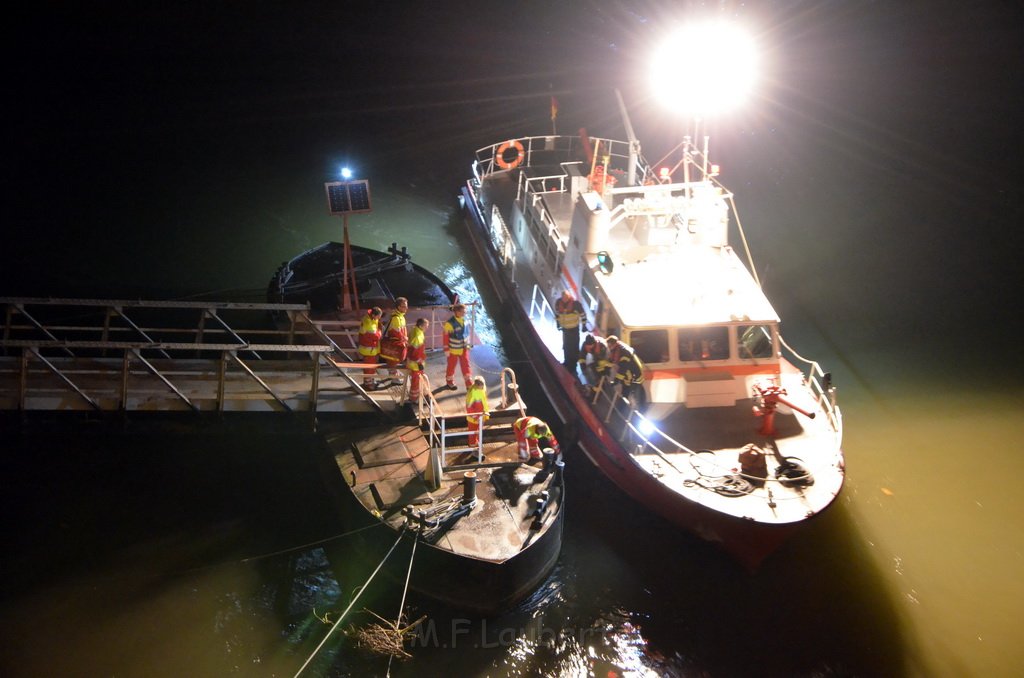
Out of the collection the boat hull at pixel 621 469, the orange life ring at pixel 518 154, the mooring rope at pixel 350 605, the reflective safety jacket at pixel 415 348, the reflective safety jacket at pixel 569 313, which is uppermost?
the orange life ring at pixel 518 154

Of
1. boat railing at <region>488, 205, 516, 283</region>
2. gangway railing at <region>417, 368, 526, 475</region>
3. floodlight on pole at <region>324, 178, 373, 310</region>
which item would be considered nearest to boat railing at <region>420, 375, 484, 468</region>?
gangway railing at <region>417, 368, 526, 475</region>

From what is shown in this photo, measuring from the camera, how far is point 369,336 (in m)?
11.5

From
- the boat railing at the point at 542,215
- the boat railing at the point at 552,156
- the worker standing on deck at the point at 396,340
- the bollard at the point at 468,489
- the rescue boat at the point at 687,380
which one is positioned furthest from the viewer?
the boat railing at the point at 552,156

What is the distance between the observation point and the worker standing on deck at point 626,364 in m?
11.2

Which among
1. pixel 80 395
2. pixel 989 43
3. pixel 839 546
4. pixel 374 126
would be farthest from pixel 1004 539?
pixel 989 43

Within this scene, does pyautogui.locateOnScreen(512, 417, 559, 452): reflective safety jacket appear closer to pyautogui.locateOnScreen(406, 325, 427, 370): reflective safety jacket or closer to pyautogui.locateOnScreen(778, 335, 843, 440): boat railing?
pyautogui.locateOnScreen(406, 325, 427, 370): reflective safety jacket

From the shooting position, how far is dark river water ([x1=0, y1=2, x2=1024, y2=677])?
9812 millimetres

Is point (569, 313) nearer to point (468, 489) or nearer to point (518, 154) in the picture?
point (468, 489)

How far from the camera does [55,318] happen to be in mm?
15484

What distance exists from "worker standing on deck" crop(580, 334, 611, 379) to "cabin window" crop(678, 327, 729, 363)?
1260 millimetres

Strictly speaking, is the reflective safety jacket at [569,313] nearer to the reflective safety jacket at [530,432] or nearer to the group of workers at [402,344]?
the group of workers at [402,344]

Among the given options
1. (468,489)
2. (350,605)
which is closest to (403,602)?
(350,605)

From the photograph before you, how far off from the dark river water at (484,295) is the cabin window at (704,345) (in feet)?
8.49

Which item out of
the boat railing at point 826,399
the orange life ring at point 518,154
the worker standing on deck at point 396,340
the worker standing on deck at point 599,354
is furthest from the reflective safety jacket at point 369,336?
the orange life ring at point 518,154
